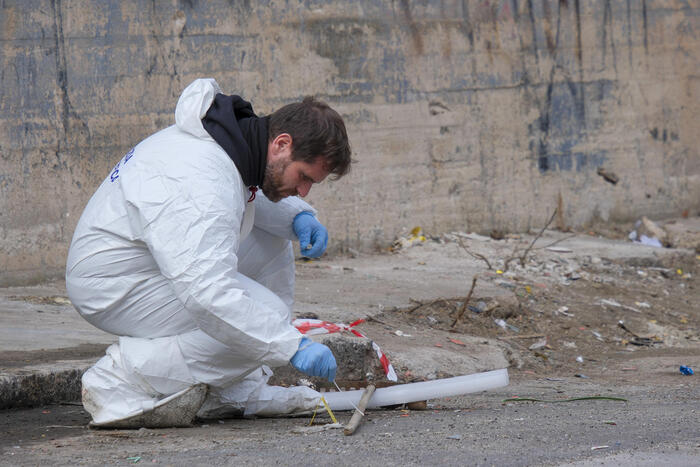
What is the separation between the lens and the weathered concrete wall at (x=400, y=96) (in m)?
5.71

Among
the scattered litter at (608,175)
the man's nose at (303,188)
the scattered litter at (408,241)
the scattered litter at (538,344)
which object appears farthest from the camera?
the scattered litter at (608,175)

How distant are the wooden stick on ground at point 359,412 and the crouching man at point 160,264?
167mm

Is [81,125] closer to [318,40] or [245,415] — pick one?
[318,40]

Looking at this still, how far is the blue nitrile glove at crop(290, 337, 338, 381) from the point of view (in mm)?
2760

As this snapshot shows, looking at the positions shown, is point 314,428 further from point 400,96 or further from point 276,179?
point 400,96

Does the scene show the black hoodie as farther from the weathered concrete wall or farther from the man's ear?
the weathered concrete wall

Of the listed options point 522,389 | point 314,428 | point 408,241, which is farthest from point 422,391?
point 408,241

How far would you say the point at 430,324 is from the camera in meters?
5.14

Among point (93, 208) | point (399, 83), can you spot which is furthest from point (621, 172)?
point (93, 208)

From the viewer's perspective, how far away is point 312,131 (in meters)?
2.96

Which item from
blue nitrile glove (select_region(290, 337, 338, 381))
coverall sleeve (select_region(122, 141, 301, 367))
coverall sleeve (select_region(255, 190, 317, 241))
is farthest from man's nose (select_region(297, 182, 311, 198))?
blue nitrile glove (select_region(290, 337, 338, 381))

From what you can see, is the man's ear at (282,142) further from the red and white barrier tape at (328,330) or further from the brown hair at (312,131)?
the red and white barrier tape at (328,330)

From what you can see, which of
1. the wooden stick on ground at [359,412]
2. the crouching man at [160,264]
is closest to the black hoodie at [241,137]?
the crouching man at [160,264]

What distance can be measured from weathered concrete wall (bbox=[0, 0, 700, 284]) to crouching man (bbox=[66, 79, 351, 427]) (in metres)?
2.94
